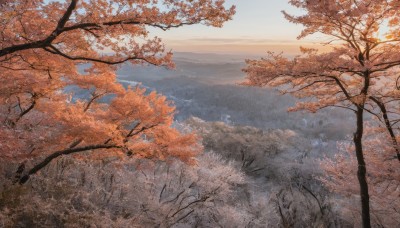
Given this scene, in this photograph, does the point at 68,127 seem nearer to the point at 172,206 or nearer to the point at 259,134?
the point at 172,206

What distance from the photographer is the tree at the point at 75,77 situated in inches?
344

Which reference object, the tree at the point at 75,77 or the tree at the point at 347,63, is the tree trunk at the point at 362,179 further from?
the tree at the point at 75,77

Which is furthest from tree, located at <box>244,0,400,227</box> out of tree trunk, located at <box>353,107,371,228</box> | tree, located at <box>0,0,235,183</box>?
tree, located at <box>0,0,235,183</box>

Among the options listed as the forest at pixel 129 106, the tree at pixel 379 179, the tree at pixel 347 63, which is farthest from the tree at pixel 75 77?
the tree at pixel 379 179

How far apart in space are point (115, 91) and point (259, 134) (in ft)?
108

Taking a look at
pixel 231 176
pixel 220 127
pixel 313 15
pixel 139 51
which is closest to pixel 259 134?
pixel 220 127

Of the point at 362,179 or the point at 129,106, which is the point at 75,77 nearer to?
the point at 129,106

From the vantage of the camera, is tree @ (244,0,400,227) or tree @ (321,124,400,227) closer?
tree @ (244,0,400,227)

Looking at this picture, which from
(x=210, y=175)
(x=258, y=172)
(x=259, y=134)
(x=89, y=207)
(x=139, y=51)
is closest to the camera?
(x=139, y=51)

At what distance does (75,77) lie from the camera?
14492mm

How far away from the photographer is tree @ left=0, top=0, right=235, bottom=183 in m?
8.74

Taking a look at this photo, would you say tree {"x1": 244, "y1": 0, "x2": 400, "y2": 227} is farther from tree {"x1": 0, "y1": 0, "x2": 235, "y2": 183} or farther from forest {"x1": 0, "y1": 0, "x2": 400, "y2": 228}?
tree {"x1": 0, "y1": 0, "x2": 235, "y2": 183}

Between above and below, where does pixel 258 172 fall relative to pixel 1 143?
below

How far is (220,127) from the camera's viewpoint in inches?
1844
